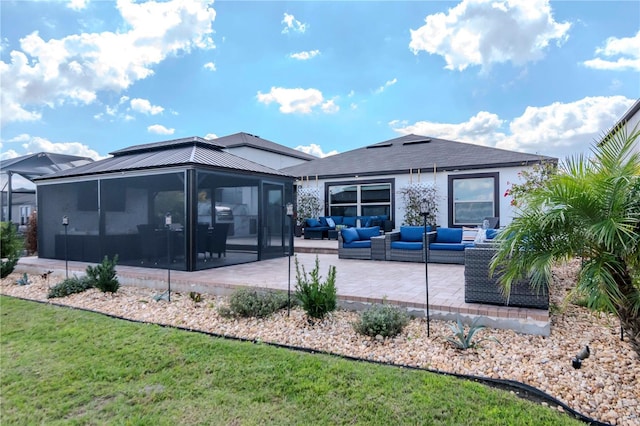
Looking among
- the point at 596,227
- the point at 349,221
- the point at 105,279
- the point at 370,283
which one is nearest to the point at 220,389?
the point at 596,227

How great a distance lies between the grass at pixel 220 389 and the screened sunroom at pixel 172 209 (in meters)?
3.64

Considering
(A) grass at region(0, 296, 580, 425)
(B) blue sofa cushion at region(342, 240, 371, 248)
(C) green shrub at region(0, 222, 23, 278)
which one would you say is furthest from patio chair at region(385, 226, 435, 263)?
(C) green shrub at region(0, 222, 23, 278)

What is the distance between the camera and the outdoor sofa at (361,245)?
9.34 metres

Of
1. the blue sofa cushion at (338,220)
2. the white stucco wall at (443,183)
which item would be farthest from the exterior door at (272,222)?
the white stucco wall at (443,183)

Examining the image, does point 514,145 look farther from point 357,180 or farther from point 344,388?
point 344,388

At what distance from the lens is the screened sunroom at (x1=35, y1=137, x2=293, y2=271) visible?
7.73m

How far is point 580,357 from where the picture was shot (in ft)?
10.6

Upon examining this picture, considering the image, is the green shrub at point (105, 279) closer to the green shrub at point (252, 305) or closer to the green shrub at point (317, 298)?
the green shrub at point (252, 305)

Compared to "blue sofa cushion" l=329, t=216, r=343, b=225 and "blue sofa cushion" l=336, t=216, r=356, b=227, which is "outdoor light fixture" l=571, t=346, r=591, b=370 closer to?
"blue sofa cushion" l=336, t=216, r=356, b=227

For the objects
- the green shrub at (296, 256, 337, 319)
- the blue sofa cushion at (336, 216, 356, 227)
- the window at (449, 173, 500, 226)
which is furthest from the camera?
the blue sofa cushion at (336, 216, 356, 227)

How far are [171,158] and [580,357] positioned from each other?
26.2 ft

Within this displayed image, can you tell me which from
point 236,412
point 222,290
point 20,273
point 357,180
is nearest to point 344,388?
point 236,412

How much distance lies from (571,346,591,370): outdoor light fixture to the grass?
2.76 feet

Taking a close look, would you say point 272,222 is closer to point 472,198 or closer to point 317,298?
point 317,298
